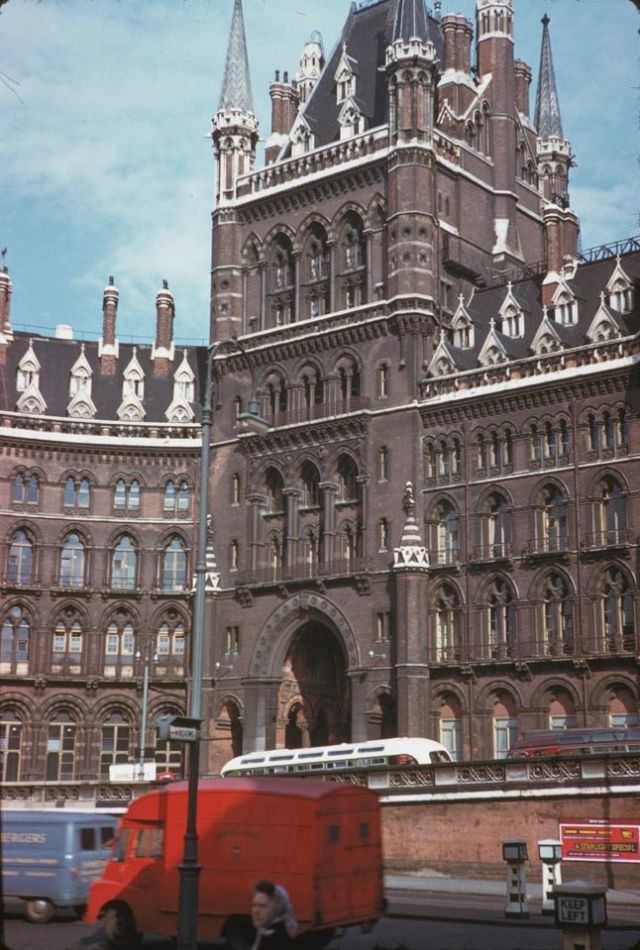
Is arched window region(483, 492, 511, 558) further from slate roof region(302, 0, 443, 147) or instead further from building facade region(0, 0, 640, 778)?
slate roof region(302, 0, 443, 147)

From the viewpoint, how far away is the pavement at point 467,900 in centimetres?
3083

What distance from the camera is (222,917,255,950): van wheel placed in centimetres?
2333

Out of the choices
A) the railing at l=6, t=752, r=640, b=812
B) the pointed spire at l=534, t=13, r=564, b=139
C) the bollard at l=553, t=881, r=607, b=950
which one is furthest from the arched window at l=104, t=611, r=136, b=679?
the bollard at l=553, t=881, r=607, b=950

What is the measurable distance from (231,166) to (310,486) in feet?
60.4

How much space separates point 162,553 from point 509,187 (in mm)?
25989

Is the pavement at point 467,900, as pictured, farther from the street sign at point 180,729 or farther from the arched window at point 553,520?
the arched window at point 553,520

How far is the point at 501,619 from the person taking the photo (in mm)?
58219

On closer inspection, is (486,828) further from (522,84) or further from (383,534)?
(522,84)

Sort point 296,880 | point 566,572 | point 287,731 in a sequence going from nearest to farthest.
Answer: point 296,880 < point 566,572 < point 287,731

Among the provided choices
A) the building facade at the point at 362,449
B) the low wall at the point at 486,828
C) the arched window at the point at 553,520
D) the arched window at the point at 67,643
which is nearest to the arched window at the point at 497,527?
the building facade at the point at 362,449

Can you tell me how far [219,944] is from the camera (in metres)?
25.0

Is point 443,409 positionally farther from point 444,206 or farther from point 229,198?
point 229,198

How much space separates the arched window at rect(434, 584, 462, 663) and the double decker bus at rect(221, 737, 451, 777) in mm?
5246

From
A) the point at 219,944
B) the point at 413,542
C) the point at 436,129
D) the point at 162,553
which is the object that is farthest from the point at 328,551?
the point at 219,944
